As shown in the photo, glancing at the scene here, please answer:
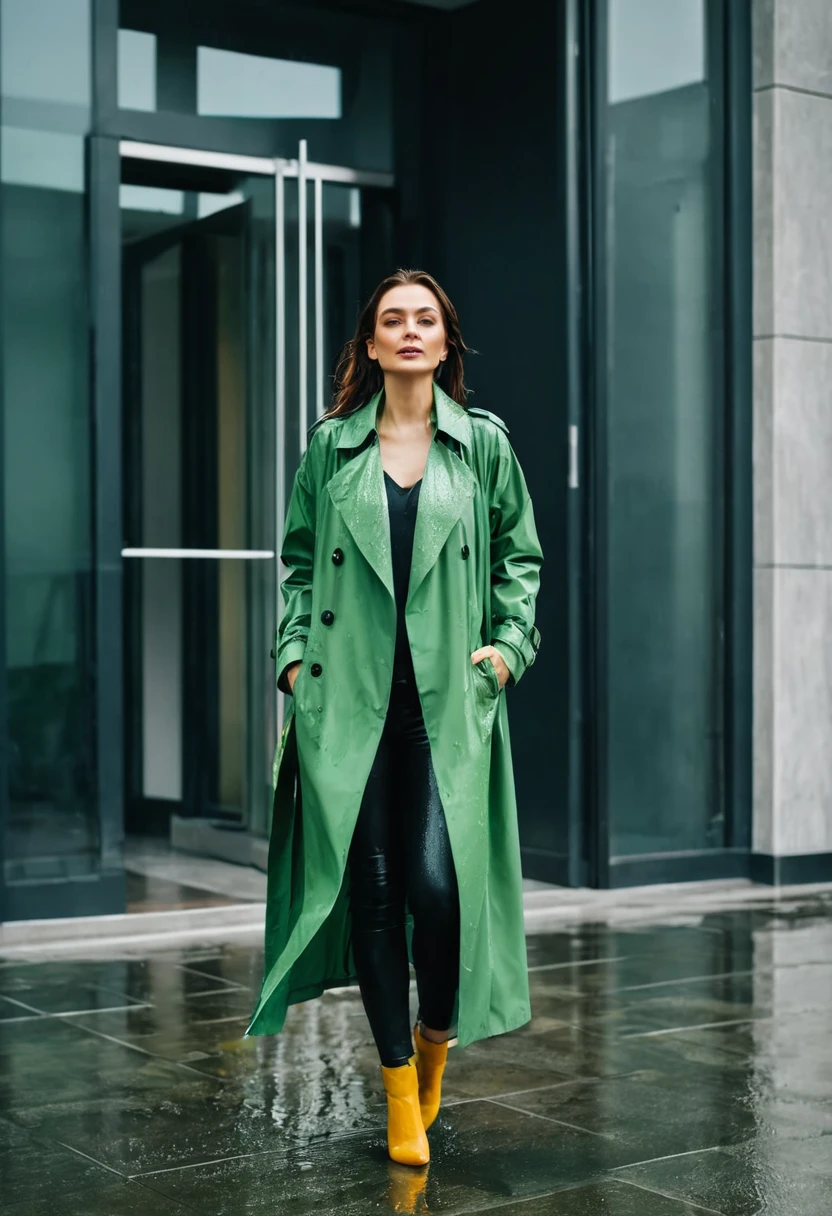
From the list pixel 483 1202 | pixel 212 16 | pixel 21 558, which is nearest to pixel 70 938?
pixel 21 558

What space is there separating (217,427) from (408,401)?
20.5 ft

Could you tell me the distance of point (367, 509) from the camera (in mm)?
4449

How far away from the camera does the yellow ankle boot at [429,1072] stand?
4562 mm

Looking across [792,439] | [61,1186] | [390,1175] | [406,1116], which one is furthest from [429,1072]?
[792,439]

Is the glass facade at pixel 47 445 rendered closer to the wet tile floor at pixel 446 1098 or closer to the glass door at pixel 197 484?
the wet tile floor at pixel 446 1098

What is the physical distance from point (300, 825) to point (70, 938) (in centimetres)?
343

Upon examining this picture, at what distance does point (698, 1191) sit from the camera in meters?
4.23

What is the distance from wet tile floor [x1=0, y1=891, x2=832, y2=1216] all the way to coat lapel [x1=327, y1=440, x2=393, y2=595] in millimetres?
1488

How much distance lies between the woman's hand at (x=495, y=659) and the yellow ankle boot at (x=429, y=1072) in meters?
0.94

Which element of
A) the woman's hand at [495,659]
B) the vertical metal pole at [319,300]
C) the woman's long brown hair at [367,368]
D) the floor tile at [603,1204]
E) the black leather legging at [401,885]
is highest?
the vertical metal pole at [319,300]

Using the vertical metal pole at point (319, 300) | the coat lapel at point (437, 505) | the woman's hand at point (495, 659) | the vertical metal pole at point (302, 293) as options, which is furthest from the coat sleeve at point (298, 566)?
the vertical metal pole at point (319, 300)

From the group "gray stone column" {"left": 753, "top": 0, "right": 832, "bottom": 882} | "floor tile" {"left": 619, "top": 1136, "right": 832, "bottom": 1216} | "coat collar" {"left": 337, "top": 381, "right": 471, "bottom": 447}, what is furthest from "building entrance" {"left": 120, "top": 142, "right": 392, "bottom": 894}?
"floor tile" {"left": 619, "top": 1136, "right": 832, "bottom": 1216}

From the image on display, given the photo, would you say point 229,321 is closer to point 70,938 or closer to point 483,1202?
point 70,938

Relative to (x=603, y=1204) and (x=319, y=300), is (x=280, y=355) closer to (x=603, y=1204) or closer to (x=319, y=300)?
(x=319, y=300)
